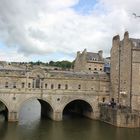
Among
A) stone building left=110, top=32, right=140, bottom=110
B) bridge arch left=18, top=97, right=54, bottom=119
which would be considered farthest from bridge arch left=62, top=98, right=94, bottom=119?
stone building left=110, top=32, right=140, bottom=110

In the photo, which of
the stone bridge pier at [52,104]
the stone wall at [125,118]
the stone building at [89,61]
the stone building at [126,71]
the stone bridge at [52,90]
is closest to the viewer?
the stone wall at [125,118]

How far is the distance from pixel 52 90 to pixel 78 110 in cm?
1444

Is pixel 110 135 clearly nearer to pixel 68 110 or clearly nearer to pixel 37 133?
pixel 37 133

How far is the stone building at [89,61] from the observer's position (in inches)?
3452

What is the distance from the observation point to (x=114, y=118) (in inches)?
2142

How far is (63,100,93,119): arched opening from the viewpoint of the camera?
210 feet

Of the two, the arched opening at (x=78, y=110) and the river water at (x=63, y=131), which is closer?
the river water at (x=63, y=131)

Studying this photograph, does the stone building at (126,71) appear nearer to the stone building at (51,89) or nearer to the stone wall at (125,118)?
the stone building at (51,89)

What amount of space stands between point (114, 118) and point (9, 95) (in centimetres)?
1975

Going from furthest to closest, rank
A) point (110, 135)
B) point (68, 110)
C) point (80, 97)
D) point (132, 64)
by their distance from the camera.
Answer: point (68, 110) < point (80, 97) < point (132, 64) < point (110, 135)

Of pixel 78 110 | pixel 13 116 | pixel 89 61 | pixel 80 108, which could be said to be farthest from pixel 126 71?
pixel 89 61

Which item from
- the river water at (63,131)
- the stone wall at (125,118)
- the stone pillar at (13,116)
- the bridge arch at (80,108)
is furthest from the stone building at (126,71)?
the stone pillar at (13,116)

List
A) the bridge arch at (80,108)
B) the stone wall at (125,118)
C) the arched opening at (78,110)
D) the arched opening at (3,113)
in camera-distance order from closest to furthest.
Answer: the stone wall at (125,118) < the arched opening at (3,113) < the bridge arch at (80,108) < the arched opening at (78,110)

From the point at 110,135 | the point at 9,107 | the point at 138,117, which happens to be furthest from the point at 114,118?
the point at 9,107
